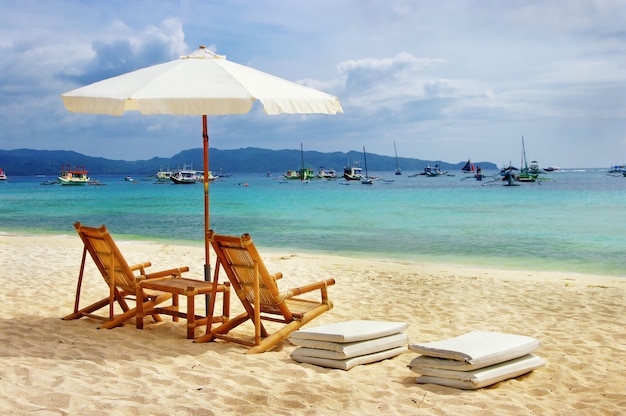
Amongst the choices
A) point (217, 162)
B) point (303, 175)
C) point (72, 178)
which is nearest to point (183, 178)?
point (72, 178)

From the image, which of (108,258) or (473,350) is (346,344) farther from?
(108,258)

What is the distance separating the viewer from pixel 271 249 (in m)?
16.4

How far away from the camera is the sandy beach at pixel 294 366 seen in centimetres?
358

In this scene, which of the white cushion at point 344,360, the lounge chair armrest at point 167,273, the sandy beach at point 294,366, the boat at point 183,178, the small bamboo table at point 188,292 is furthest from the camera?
the boat at point 183,178

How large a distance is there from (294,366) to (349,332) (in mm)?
455

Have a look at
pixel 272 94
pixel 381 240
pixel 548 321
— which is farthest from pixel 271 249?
pixel 272 94

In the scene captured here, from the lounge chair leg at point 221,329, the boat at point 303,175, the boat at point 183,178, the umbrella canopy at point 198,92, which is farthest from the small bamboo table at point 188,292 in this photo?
the boat at point 303,175

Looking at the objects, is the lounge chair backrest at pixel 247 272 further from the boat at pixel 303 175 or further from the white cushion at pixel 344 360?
the boat at pixel 303 175

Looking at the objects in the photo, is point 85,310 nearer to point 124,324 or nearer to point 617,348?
point 124,324

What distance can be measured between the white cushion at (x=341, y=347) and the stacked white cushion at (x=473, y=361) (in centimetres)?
43

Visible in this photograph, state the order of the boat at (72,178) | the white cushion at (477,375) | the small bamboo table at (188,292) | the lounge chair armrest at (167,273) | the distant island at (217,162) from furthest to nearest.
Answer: the distant island at (217,162), the boat at (72,178), the lounge chair armrest at (167,273), the small bamboo table at (188,292), the white cushion at (477,375)

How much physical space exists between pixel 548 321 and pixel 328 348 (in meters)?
3.00

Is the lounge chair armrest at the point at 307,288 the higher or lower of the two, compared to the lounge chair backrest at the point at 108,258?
lower

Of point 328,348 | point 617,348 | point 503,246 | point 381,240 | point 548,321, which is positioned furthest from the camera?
point 381,240
